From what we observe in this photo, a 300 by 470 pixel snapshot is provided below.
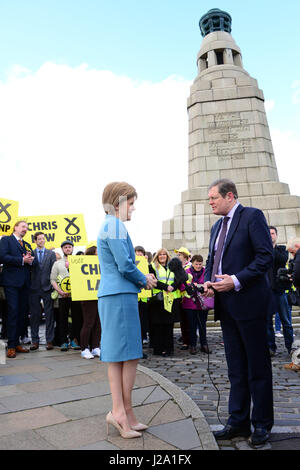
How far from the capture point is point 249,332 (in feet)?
9.94

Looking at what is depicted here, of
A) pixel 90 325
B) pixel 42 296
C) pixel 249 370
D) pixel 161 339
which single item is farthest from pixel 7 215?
pixel 249 370

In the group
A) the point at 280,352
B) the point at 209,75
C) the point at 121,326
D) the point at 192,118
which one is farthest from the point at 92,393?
the point at 209,75

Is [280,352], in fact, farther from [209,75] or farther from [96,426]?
[209,75]

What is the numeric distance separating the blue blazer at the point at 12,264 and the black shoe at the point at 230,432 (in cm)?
448

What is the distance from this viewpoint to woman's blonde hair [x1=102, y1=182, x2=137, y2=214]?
304 centimetres

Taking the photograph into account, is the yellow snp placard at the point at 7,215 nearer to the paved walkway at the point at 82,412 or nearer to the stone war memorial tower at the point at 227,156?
the paved walkway at the point at 82,412

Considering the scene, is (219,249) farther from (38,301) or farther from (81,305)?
(38,301)

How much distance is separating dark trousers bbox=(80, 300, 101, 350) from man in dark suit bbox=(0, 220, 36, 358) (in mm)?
1101

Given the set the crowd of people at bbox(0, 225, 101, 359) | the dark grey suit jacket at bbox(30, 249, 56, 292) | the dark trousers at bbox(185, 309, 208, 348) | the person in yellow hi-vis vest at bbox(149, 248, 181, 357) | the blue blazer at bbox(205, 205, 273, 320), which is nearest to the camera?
the blue blazer at bbox(205, 205, 273, 320)

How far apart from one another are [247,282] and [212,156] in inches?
562

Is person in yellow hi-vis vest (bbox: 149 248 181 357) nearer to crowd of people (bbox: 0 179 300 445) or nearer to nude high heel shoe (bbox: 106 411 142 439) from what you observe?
crowd of people (bbox: 0 179 300 445)

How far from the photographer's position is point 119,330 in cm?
291

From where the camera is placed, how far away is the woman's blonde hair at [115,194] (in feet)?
9.98

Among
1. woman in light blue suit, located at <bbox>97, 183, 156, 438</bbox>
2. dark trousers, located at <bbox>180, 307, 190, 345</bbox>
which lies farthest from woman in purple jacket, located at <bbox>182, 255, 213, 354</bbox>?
woman in light blue suit, located at <bbox>97, 183, 156, 438</bbox>
